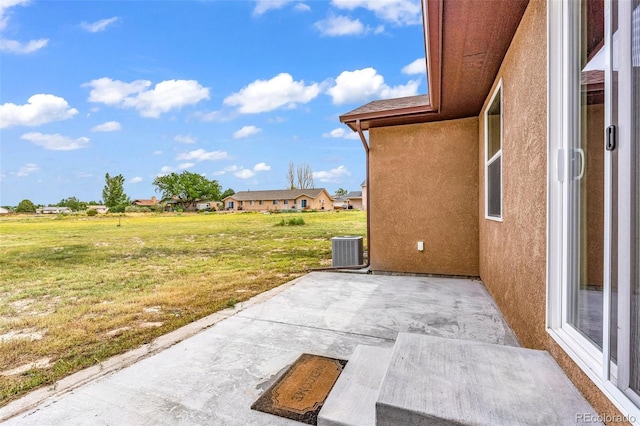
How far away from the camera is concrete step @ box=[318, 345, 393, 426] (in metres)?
1.53

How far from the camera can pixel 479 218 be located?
4719 millimetres

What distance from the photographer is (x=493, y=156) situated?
12.6 feet

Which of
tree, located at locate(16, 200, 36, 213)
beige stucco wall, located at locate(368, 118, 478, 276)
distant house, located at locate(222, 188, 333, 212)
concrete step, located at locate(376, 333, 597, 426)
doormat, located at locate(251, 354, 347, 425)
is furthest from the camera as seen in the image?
distant house, located at locate(222, 188, 333, 212)

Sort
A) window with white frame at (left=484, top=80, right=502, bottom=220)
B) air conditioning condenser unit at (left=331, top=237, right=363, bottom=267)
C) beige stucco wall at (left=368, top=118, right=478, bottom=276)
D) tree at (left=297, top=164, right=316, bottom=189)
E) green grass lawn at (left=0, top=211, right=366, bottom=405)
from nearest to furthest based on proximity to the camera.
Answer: green grass lawn at (left=0, top=211, right=366, bottom=405) → window with white frame at (left=484, top=80, right=502, bottom=220) → beige stucco wall at (left=368, top=118, right=478, bottom=276) → air conditioning condenser unit at (left=331, top=237, right=363, bottom=267) → tree at (left=297, top=164, right=316, bottom=189)

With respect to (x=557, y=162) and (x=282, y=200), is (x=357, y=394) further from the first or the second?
(x=282, y=200)

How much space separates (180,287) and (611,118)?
5368 mm

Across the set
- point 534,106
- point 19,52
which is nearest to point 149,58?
point 19,52

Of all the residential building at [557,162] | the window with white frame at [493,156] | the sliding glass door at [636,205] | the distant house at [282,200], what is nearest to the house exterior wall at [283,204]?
the distant house at [282,200]

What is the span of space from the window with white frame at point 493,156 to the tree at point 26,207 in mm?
33553

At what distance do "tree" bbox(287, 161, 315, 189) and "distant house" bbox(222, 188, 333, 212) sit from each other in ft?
3.72

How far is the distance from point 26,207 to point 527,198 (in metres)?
36.8

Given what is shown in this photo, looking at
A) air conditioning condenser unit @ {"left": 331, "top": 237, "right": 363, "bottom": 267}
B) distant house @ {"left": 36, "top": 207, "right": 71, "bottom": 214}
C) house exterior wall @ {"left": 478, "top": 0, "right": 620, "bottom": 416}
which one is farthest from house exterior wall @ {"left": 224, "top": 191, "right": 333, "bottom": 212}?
house exterior wall @ {"left": 478, "top": 0, "right": 620, "bottom": 416}

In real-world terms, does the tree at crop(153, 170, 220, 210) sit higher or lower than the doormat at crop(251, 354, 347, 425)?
higher

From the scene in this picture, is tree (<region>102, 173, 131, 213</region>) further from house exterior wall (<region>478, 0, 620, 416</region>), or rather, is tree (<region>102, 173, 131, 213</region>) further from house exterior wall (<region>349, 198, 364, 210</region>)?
house exterior wall (<region>478, 0, 620, 416</region>)
